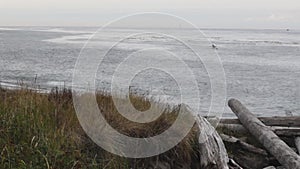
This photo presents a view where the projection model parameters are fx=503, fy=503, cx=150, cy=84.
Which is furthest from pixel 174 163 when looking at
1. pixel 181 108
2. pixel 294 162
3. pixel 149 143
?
pixel 294 162

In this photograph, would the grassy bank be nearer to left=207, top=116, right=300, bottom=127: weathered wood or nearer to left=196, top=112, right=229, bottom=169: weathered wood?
left=196, top=112, right=229, bottom=169: weathered wood

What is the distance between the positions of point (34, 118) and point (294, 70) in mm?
23432

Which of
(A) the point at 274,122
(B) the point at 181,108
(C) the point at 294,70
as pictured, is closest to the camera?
(B) the point at 181,108

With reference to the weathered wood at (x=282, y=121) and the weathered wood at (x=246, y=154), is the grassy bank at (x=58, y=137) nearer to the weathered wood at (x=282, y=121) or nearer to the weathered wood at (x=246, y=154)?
the weathered wood at (x=246, y=154)

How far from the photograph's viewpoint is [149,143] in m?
6.98

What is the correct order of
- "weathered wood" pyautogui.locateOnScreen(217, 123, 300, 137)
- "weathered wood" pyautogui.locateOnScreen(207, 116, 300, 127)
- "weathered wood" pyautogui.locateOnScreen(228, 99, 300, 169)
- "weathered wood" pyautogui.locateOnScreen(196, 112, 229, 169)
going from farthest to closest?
"weathered wood" pyautogui.locateOnScreen(207, 116, 300, 127)
"weathered wood" pyautogui.locateOnScreen(217, 123, 300, 137)
"weathered wood" pyautogui.locateOnScreen(228, 99, 300, 169)
"weathered wood" pyautogui.locateOnScreen(196, 112, 229, 169)

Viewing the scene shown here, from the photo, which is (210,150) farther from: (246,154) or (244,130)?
(244,130)

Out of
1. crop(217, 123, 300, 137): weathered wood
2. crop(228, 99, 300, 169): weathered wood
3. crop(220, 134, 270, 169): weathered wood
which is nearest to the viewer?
crop(228, 99, 300, 169): weathered wood

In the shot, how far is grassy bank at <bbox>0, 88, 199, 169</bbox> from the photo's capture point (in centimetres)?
612

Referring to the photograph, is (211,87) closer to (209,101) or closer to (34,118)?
(209,101)

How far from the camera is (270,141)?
842 centimetres

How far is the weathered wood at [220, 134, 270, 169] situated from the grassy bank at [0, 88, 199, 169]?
53.7 inches

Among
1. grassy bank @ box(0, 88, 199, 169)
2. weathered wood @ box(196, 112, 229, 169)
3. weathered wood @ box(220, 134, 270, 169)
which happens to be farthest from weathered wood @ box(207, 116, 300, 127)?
grassy bank @ box(0, 88, 199, 169)

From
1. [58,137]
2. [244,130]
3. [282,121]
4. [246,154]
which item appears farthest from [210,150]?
[282,121]
